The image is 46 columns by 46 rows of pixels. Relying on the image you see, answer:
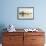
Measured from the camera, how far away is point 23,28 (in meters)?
4.18

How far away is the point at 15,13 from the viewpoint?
4.14 meters

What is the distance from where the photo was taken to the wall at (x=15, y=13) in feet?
13.5

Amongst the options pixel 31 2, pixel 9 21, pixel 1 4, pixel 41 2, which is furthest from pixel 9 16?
pixel 41 2

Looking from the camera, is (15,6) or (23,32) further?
(15,6)

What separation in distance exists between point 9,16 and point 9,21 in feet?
0.54

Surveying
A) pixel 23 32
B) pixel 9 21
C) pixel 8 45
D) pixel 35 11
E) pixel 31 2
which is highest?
pixel 31 2

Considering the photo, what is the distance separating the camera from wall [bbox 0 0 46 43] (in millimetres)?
4125

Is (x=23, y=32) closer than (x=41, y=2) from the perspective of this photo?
Yes

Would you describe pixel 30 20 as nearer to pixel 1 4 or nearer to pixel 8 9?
pixel 8 9

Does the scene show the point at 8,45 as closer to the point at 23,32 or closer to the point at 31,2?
the point at 23,32

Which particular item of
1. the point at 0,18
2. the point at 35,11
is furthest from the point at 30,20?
the point at 0,18

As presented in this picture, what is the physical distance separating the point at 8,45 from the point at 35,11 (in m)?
1.41

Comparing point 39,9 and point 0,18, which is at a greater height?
point 39,9

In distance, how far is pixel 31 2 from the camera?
413 centimetres
